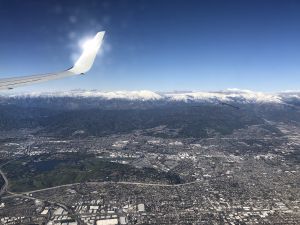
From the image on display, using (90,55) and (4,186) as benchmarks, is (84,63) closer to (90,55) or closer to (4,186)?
(90,55)

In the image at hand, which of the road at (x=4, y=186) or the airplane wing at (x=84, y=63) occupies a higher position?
the airplane wing at (x=84, y=63)

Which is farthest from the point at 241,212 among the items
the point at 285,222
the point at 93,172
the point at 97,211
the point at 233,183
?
the point at 93,172

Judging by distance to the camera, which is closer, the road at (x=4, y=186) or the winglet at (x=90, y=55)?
the winglet at (x=90, y=55)

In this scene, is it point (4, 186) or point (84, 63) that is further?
point (4, 186)

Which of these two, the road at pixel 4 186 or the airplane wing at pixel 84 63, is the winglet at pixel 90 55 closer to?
the airplane wing at pixel 84 63

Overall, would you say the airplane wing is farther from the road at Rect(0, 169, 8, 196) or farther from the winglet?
the road at Rect(0, 169, 8, 196)

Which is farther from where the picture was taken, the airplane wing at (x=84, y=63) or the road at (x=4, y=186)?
the road at (x=4, y=186)

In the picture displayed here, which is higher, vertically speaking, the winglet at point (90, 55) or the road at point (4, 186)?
the winglet at point (90, 55)

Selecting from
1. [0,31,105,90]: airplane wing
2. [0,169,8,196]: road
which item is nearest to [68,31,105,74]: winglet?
[0,31,105,90]: airplane wing

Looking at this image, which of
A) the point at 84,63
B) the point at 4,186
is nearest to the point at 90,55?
the point at 84,63

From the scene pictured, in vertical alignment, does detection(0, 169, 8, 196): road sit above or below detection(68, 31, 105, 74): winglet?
below

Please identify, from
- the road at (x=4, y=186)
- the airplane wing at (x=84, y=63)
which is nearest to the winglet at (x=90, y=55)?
the airplane wing at (x=84, y=63)

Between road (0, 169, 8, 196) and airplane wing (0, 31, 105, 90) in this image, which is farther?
road (0, 169, 8, 196)

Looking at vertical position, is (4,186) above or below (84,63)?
below
